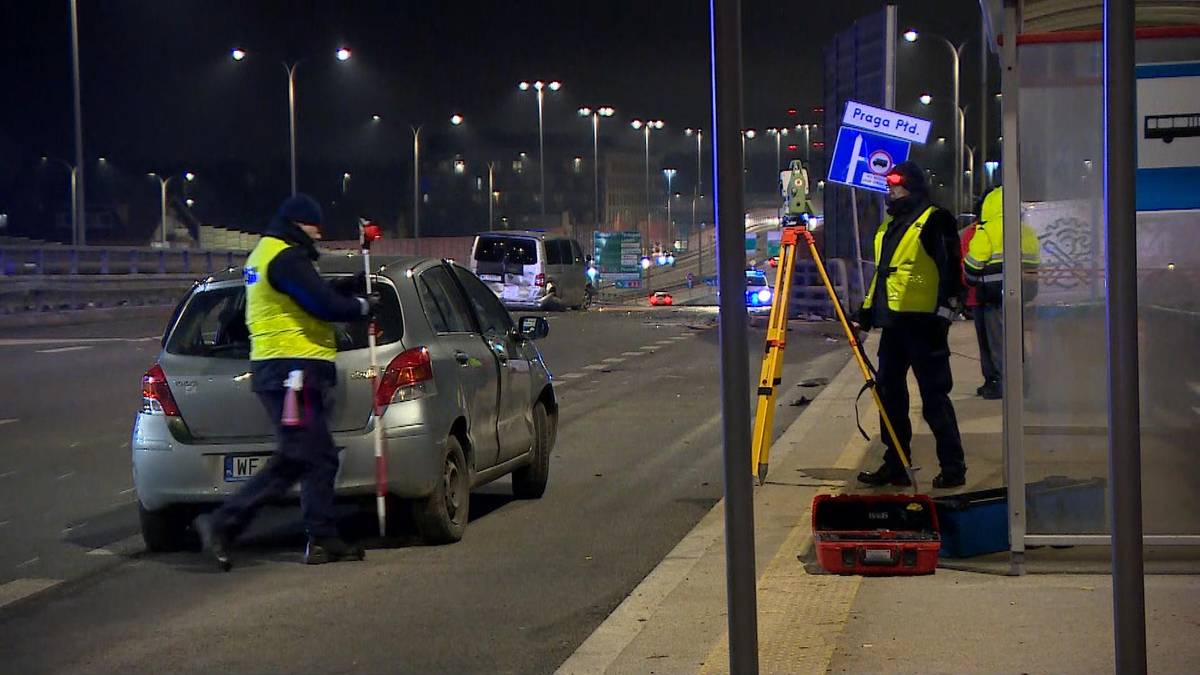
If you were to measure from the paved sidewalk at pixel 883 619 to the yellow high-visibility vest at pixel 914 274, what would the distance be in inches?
62.7

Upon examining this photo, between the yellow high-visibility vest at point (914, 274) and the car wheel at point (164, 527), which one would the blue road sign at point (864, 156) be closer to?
the yellow high-visibility vest at point (914, 274)

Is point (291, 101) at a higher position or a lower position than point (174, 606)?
higher

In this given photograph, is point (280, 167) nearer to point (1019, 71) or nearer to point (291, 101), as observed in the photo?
point (291, 101)

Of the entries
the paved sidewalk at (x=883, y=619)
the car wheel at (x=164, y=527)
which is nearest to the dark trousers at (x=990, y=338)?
the paved sidewalk at (x=883, y=619)

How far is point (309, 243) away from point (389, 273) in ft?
2.71

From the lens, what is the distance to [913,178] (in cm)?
930

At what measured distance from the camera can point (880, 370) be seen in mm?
9742

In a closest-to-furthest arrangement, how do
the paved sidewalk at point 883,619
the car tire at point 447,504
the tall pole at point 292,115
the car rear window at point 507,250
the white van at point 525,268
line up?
the paved sidewalk at point 883,619 < the car tire at point 447,504 < the white van at point 525,268 < the car rear window at point 507,250 < the tall pole at point 292,115

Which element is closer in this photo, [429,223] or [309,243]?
[309,243]

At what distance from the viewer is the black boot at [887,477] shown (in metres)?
9.70

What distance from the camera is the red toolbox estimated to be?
7.07 m

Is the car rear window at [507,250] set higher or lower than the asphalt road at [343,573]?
higher

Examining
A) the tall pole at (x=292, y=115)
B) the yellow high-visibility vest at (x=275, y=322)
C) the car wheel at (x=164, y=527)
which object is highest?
the tall pole at (x=292, y=115)

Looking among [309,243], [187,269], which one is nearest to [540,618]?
[309,243]
